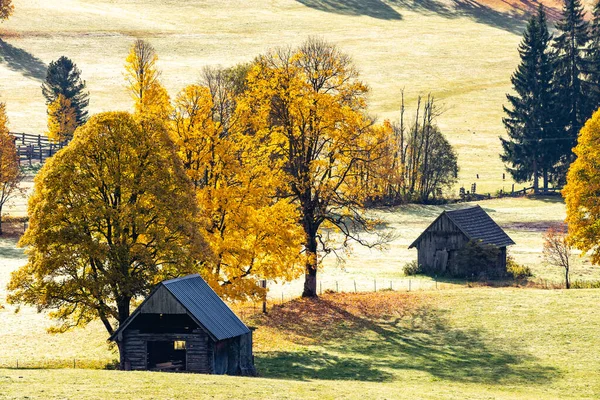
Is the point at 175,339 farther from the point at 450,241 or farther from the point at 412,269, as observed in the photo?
the point at 450,241

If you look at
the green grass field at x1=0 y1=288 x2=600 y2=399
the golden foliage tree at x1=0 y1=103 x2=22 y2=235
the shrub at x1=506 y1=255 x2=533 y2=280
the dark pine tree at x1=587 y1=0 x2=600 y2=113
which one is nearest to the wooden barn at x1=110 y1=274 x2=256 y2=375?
the green grass field at x1=0 y1=288 x2=600 y2=399

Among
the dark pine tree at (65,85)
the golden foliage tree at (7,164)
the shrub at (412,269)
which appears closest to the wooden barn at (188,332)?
the shrub at (412,269)

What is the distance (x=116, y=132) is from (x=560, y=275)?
3408 cm

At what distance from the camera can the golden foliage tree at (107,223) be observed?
40.4 m

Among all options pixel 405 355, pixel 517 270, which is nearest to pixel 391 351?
pixel 405 355

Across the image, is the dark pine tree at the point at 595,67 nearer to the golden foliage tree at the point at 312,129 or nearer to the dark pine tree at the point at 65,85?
the dark pine tree at the point at 65,85

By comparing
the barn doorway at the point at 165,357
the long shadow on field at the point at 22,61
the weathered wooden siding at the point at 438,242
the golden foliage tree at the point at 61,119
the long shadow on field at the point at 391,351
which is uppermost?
the long shadow on field at the point at 22,61

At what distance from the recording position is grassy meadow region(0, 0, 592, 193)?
14150 cm

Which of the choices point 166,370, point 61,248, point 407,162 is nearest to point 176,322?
point 166,370

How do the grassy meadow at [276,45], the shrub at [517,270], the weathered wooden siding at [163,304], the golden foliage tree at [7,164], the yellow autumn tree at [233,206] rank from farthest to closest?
the grassy meadow at [276,45]
the golden foliage tree at [7,164]
the shrub at [517,270]
the yellow autumn tree at [233,206]
the weathered wooden siding at [163,304]

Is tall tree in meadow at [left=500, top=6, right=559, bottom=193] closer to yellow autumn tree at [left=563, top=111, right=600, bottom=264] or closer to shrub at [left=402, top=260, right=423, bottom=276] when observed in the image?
shrub at [left=402, top=260, right=423, bottom=276]

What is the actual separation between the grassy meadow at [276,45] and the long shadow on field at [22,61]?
0.52ft

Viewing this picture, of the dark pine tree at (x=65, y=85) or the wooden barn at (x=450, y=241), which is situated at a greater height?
the dark pine tree at (x=65, y=85)

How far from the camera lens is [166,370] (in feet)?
133
